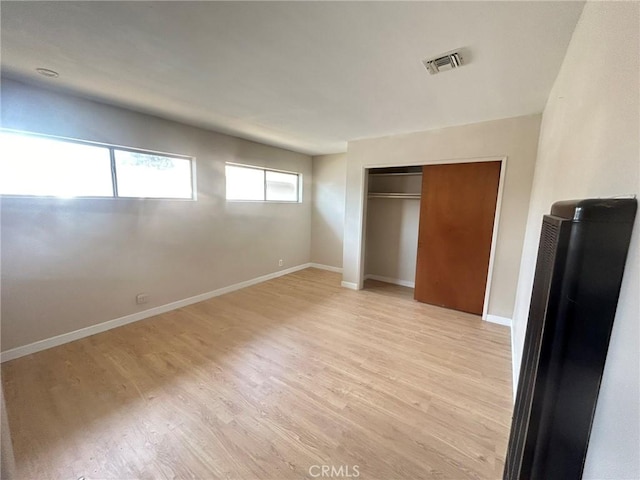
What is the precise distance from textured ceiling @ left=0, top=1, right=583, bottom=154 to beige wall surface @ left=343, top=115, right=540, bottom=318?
25 centimetres

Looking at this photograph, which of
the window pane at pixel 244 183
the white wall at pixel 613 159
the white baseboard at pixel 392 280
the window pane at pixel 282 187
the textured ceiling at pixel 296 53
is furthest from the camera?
the window pane at pixel 282 187

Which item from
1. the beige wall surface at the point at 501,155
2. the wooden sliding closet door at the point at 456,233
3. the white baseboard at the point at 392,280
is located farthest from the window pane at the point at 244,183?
the wooden sliding closet door at the point at 456,233

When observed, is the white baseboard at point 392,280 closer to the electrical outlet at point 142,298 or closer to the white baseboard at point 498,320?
the white baseboard at point 498,320

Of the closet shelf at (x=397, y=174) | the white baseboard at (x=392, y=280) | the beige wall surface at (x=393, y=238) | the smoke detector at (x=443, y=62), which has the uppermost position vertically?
the smoke detector at (x=443, y=62)

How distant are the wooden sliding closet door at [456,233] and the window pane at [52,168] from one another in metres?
4.06

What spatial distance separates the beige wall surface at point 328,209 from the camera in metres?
5.29

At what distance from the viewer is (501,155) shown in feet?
9.83

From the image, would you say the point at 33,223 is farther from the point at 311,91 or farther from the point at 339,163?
the point at 339,163

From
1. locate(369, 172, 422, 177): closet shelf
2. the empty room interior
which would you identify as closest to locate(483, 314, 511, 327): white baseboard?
the empty room interior

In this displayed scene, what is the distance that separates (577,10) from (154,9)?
87.9 inches

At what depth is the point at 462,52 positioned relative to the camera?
1.68m

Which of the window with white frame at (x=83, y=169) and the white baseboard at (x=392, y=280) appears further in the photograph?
the white baseboard at (x=392, y=280)

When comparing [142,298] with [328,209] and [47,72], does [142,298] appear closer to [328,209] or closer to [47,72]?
[47,72]

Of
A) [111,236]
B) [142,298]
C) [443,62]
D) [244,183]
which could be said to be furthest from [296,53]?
[142,298]
